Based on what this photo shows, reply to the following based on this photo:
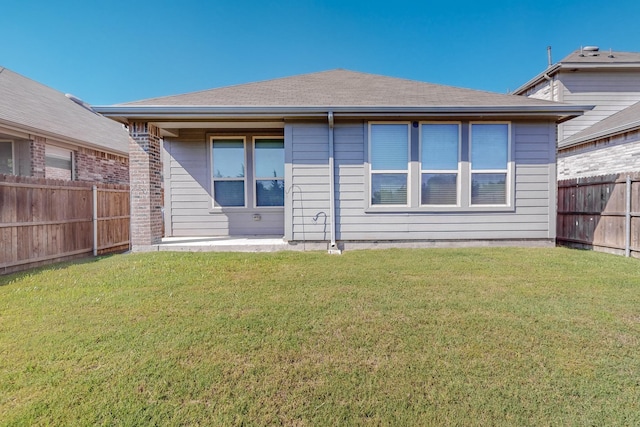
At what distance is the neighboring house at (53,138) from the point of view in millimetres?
7871

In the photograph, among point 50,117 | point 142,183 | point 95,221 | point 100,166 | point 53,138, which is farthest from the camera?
point 100,166

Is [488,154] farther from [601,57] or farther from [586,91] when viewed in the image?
[601,57]

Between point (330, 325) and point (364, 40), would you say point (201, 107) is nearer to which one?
point (330, 325)

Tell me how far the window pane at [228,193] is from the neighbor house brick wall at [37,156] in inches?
188

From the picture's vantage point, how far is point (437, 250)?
6312 mm

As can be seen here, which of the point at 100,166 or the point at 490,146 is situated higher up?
the point at 100,166

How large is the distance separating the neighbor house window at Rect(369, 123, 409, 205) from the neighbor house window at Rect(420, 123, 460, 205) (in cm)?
37

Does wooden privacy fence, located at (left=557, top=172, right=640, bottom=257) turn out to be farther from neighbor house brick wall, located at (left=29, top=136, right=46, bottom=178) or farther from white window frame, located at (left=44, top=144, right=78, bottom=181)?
white window frame, located at (left=44, top=144, right=78, bottom=181)

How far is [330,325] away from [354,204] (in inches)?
155

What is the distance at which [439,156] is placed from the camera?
6.55m

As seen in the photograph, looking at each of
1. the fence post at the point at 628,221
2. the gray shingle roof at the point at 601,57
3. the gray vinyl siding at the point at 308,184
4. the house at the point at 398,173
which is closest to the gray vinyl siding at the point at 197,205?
the house at the point at 398,173

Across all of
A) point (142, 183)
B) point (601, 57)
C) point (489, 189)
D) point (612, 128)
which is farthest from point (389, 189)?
point (601, 57)

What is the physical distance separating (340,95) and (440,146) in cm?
255

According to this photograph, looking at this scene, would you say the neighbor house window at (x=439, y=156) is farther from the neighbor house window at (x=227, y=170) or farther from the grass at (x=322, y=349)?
the neighbor house window at (x=227, y=170)
